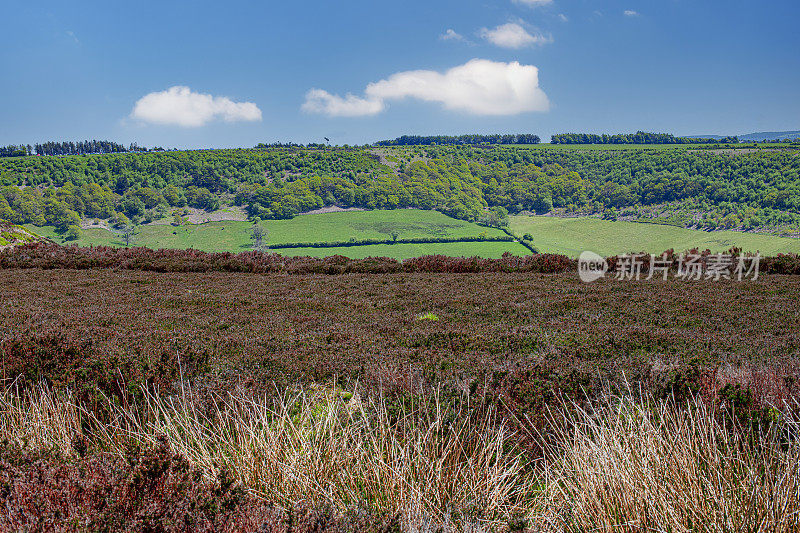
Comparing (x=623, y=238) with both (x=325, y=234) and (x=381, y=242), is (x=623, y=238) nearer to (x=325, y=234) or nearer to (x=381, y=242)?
(x=381, y=242)

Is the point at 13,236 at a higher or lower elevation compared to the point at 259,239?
higher

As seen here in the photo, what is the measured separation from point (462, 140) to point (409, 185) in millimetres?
58614

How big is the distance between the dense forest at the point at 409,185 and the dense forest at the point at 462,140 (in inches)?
918

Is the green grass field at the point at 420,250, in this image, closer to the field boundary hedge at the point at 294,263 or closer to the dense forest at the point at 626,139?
the field boundary hedge at the point at 294,263

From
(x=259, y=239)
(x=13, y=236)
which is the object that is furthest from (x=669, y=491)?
(x=259, y=239)

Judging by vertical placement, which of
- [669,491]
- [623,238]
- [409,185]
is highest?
[409,185]

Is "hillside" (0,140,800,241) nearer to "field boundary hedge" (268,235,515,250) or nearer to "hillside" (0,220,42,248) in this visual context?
"field boundary hedge" (268,235,515,250)

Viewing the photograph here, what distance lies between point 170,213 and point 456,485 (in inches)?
3213

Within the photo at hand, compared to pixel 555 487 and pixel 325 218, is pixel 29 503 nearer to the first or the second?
pixel 555 487

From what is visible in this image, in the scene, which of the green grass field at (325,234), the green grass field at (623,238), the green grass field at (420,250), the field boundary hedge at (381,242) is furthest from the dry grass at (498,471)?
the green grass field at (623,238)

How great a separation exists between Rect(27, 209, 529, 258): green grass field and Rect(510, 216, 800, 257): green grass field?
9.50 metres

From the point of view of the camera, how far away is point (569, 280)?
1188cm

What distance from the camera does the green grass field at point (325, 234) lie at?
52.8 meters

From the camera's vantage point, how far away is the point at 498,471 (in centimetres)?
239
